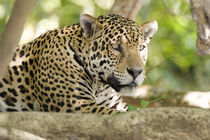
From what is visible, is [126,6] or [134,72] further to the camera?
[126,6]

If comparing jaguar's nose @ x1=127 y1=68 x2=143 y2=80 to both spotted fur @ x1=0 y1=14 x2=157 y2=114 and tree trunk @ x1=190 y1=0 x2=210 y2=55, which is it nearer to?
spotted fur @ x1=0 y1=14 x2=157 y2=114

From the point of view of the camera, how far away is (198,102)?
10414mm

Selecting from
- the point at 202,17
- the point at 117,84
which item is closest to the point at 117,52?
the point at 117,84

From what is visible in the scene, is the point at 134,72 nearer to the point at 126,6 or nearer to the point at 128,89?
the point at 128,89

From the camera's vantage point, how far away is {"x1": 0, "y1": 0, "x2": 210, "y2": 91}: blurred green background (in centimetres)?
1639

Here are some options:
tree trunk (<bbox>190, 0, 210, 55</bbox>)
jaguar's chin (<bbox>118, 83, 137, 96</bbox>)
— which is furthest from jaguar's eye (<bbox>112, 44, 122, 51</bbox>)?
tree trunk (<bbox>190, 0, 210, 55</bbox>)

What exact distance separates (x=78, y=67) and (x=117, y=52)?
0.68 m

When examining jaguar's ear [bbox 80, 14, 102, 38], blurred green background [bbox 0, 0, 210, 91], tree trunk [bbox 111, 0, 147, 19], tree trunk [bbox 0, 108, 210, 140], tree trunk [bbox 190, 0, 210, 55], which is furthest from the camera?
blurred green background [bbox 0, 0, 210, 91]

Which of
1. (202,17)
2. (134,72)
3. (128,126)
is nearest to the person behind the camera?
(128,126)

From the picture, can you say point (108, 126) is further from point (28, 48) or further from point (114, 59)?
point (28, 48)

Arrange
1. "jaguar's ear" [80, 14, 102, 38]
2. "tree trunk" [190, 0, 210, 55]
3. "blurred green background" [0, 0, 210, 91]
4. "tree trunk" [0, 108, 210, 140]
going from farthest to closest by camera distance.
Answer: "blurred green background" [0, 0, 210, 91] < "jaguar's ear" [80, 14, 102, 38] < "tree trunk" [190, 0, 210, 55] < "tree trunk" [0, 108, 210, 140]

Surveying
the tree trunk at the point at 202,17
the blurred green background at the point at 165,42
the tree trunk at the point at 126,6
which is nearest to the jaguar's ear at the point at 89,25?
the tree trunk at the point at 202,17

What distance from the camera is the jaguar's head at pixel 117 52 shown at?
24.4 ft

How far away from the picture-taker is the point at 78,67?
26.0 feet
